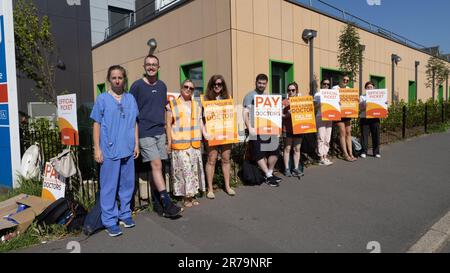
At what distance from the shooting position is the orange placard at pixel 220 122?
5094 mm

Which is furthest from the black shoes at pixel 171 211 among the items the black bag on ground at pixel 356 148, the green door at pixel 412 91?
the green door at pixel 412 91

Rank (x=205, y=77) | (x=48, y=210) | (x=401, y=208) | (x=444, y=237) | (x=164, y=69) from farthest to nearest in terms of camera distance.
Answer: (x=164, y=69), (x=205, y=77), (x=401, y=208), (x=48, y=210), (x=444, y=237)

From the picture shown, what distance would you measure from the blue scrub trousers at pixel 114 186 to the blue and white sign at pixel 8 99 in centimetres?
290

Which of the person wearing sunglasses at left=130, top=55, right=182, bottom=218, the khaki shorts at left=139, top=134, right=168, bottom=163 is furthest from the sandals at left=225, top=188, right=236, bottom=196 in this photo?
the khaki shorts at left=139, top=134, right=168, bottom=163

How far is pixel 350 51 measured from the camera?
447 inches

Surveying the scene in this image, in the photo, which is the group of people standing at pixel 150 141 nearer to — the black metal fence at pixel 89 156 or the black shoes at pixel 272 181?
the black metal fence at pixel 89 156

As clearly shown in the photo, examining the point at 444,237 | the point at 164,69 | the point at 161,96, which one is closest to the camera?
the point at 444,237

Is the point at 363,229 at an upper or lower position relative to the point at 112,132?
lower

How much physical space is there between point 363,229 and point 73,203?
381 cm
